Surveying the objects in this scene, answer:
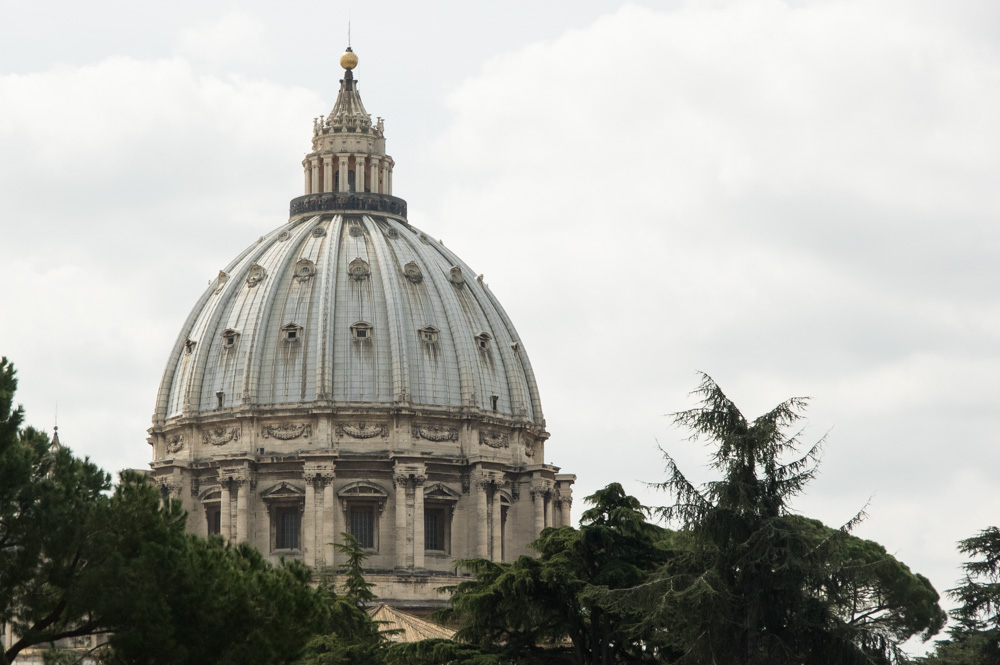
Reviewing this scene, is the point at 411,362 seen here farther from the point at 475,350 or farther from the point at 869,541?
the point at 869,541

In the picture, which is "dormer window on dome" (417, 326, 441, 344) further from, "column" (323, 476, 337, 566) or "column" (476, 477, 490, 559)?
"column" (323, 476, 337, 566)

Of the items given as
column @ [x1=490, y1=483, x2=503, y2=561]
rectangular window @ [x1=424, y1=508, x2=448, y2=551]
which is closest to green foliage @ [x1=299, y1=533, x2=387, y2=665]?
column @ [x1=490, y1=483, x2=503, y2=561]

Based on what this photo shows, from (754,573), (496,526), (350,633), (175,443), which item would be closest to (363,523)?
(496,526)

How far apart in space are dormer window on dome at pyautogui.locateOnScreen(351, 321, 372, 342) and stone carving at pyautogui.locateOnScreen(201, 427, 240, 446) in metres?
6.17

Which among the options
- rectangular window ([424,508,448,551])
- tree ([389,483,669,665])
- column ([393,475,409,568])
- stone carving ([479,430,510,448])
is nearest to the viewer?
tree ([389,483,669,665])

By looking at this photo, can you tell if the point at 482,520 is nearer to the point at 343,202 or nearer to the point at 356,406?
the point at 356,406

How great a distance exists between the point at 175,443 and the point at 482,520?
13700mm

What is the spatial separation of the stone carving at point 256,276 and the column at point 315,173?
5.42 m

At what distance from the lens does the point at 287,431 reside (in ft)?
290

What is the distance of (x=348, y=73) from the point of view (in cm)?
9844

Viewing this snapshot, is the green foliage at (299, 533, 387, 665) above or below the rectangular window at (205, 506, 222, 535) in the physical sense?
below

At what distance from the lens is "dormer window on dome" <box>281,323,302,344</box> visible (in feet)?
295

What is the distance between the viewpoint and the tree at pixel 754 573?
121ft

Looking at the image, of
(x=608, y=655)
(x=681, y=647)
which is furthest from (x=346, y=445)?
(x=681, y=647)
